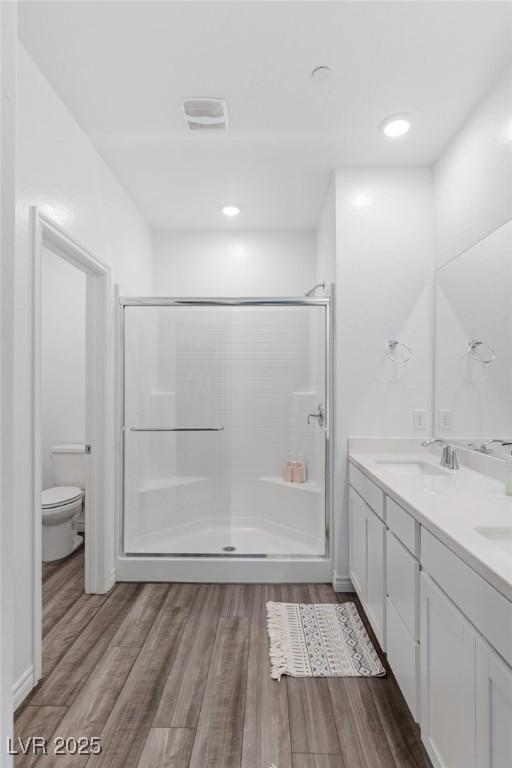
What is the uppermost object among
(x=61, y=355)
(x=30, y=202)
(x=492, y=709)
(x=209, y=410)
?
(x=30, y=202)

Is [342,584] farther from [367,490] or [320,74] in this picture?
[320,74]

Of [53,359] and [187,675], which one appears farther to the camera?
[53,359]

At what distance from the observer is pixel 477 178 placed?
2.15m

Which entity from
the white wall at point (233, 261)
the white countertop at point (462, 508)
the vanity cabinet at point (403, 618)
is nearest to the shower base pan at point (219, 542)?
the white countertop at point (462, 508)

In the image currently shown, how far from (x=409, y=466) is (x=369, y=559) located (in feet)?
1.93

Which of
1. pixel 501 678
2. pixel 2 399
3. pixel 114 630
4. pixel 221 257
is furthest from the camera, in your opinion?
pixel 221 257

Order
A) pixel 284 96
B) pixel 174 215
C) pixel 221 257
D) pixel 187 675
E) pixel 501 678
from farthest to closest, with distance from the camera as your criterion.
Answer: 1. pixel 221 257
2. pixel 174 215
3. pixel 284 96
4. pixel 187 675
5. pixel 501 678

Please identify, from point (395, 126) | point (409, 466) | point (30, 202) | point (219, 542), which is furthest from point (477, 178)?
point (219, 542)

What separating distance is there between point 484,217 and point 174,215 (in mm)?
2306

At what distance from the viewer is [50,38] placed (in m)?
1.72

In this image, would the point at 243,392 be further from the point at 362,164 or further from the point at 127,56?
the point at 127,56

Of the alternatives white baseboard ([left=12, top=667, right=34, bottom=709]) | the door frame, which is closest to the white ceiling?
the door frame

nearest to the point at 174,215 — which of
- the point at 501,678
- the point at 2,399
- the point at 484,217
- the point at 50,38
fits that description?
the point at 50,38

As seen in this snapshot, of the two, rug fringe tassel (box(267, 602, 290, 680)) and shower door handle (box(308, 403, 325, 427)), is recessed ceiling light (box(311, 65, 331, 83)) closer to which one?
shower door handle (box(308, 403, 325, 427))
